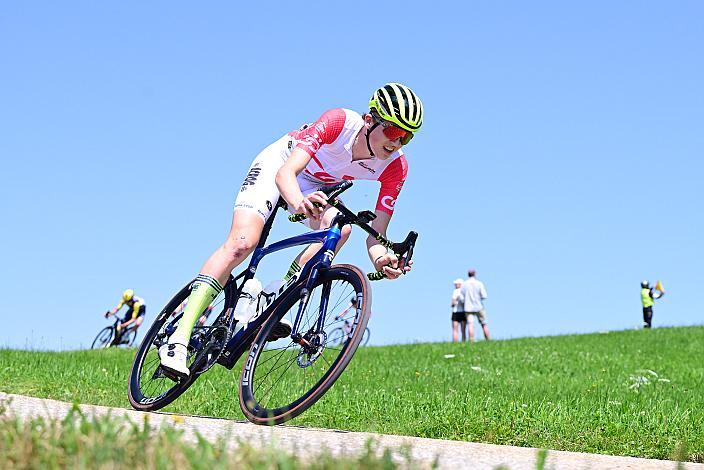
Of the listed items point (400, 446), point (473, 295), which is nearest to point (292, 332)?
point (400, 446)

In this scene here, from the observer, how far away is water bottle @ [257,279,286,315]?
21.1ft

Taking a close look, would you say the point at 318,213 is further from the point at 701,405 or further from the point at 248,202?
the point at 701,405

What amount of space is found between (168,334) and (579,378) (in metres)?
8.73

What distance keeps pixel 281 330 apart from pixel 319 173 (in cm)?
117

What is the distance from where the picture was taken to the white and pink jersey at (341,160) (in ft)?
20.1

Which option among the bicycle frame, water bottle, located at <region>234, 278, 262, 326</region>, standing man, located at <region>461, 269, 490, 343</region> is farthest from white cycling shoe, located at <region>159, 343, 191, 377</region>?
standing man, located at <region>461, 269, 490, 343</region>

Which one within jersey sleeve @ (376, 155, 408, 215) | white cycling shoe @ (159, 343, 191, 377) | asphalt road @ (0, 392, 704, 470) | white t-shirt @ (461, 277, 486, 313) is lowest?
asphalt road @ (0, 392, 704, 470)

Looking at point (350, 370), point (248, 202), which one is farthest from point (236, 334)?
point (350, 370)

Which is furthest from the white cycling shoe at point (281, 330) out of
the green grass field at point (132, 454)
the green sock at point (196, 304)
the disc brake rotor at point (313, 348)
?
the green grass field at point (132, 454)

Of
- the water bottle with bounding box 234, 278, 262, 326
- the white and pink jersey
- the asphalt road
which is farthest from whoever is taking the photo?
the water bottle with bounding box 234, 278, 262, 326

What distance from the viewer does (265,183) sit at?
637cm

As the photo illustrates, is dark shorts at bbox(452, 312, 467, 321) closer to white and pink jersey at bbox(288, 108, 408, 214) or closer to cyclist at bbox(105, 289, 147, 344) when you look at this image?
cyclist at bbox(105, 289, 147, 344)

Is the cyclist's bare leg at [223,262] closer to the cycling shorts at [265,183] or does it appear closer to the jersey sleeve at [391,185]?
the cycling shorts at [265,183]

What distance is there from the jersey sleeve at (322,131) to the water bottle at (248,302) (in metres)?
1.08
